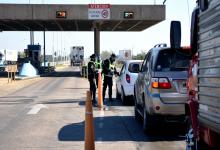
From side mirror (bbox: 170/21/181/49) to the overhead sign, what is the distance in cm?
3436

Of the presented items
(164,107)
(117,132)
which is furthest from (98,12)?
(164,107)

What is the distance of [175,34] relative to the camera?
6.28 metres

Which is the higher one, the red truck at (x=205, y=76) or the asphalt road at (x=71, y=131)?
the red truck at (x=205, y=76)

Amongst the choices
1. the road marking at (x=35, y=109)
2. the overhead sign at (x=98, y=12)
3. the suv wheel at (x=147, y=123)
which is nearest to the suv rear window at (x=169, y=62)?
the suv wheel at (x=147, y=123)

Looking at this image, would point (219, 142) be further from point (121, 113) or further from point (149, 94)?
point (121, 113)

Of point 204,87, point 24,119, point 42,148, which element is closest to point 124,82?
point 24,119

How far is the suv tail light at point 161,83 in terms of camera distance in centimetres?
1070

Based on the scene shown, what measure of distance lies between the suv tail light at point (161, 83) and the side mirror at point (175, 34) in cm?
445

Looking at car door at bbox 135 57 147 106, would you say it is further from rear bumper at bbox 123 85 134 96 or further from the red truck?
the red truck

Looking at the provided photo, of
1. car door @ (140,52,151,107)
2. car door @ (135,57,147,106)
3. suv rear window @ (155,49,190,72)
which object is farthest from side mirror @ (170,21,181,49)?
car door @ (135,57,147,106)

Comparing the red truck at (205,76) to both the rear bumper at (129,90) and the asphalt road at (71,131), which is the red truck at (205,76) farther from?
the rear bumper at (129,90)

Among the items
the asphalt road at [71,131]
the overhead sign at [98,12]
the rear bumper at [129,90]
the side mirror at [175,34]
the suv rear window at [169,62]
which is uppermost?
the overhead sign at [98,12]

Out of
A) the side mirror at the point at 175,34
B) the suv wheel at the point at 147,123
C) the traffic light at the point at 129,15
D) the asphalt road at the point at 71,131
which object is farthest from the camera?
the traffic light at the point at 129,15

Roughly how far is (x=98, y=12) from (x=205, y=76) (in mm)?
35491
